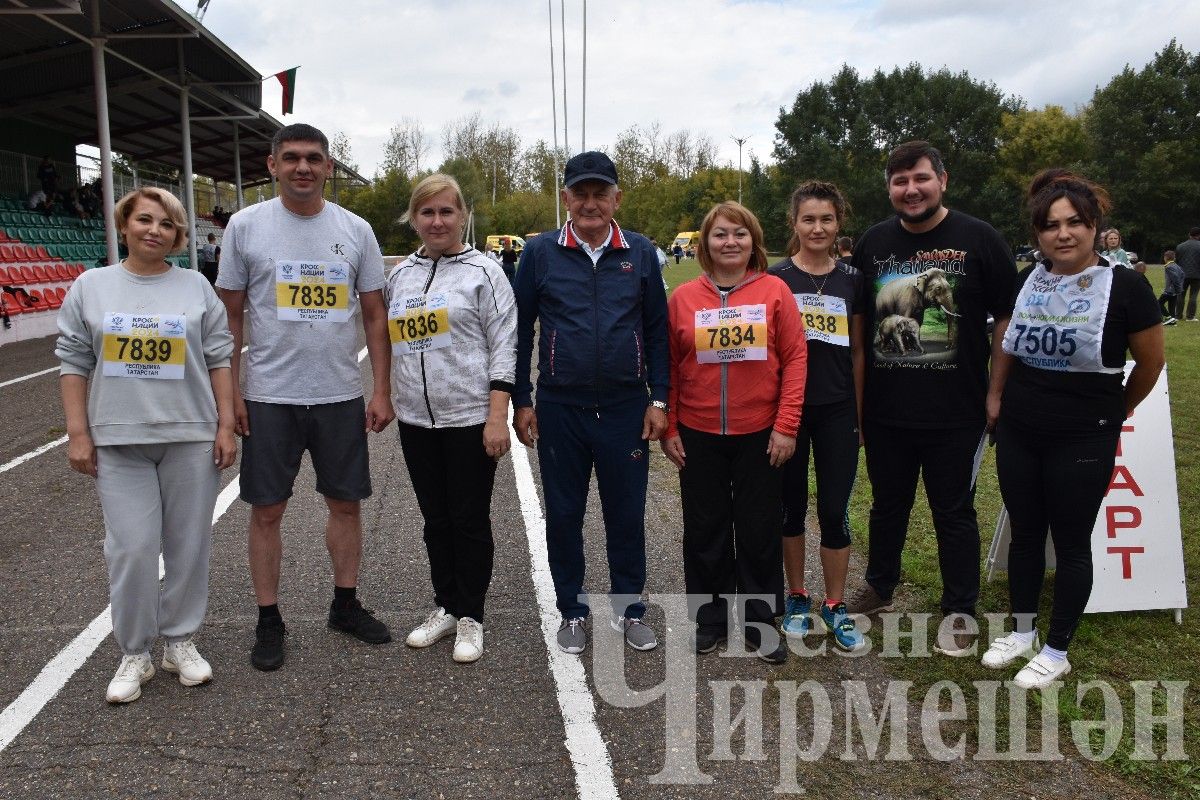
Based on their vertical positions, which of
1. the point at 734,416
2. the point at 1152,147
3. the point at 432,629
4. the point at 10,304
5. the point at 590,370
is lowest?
the point at 432,629

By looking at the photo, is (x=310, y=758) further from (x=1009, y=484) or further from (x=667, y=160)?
(x=667, y=160)

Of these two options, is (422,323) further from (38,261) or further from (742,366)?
(38,261)

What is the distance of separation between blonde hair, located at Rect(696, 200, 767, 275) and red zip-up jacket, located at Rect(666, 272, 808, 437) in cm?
6

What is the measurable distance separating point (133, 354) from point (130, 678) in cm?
124

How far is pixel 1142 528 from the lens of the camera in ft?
12.9

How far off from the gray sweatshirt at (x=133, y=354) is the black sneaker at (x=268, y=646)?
0.88 m

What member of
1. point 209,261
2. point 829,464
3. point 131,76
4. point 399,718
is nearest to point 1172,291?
point 829,464

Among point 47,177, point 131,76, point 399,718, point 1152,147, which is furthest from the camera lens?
point 1152,147

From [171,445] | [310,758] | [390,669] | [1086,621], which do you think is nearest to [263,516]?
[171,445]

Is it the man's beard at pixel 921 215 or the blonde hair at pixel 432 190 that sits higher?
the blonde hair at pixel 432 190

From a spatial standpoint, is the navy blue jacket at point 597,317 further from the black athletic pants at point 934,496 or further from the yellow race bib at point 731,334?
the black athletic pants at point 934,496

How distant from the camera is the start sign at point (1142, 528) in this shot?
12.7 feet

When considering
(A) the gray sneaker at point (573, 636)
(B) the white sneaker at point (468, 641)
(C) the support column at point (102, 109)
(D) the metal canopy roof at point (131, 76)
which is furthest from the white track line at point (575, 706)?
(C) the support column at point (102, 109)

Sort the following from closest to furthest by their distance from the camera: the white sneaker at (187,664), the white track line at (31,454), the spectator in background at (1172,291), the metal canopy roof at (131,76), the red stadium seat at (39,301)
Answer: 1. the white sneaker at (187,664)
2. the white track line at (31,454)
3. the metal canopy roof at (131,76)
4. the red stadium seat at (39,301)
5. the spectator in background at (1172,291)
